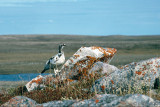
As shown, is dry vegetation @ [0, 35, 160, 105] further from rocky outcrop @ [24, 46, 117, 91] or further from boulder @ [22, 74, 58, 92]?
rocky outcrop @ [24, 46, 117, 91]

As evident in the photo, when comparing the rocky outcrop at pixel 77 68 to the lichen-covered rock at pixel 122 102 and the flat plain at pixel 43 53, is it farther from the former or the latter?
the lichen-covered rock at pixel 122 102

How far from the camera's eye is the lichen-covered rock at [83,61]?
1092cm

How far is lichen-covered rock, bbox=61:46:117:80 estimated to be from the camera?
35.8ft

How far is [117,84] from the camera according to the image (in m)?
8.25

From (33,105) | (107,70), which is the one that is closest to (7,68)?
(107,70)

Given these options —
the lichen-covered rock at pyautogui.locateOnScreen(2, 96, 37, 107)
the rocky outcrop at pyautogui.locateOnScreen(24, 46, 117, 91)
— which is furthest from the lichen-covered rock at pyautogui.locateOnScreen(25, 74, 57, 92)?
the lichen-covered rock at pyautogui.locateOnScreen(2, 96, 37, 107)

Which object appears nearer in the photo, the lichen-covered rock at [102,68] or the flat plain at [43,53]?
the lichen-covered rock at [102,68]

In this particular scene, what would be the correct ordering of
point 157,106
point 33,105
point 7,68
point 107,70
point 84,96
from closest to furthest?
point 157,106 < point 33,105 < point 84,96 < point 107,70 < point 7,68

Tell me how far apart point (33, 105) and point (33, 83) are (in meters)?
6.00

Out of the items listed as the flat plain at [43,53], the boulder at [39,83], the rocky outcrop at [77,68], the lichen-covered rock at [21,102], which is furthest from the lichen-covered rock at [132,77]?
the lichen-covered rock at [21,102]

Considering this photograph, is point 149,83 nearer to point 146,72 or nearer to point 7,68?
point 146,72

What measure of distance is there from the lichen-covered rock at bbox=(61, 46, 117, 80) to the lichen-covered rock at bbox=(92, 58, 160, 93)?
228cm

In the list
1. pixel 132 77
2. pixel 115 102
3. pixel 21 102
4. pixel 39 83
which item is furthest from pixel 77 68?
pixel 115 102

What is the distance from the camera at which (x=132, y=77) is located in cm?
830
